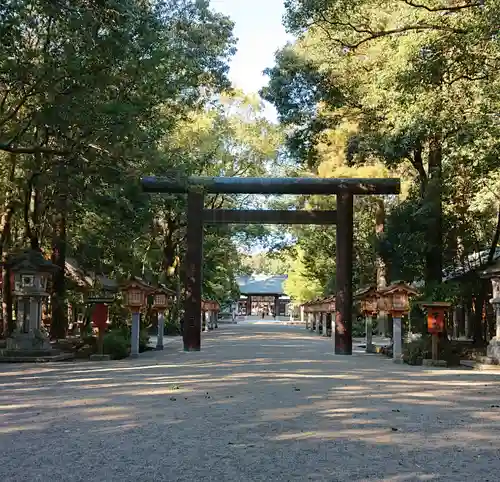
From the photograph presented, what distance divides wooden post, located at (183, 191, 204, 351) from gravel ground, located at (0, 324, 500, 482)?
237 inches

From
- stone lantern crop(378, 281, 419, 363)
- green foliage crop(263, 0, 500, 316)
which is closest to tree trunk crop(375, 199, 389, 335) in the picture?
green foliage crop(263, 0, 500, 316)

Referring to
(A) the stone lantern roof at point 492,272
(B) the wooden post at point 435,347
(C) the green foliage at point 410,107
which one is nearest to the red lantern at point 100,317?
(C) the green foliage at point 410,107

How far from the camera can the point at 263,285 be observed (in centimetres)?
7506

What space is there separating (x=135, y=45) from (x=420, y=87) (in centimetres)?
570

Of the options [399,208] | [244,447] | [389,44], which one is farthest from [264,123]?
[244,447]

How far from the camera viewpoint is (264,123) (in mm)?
31812

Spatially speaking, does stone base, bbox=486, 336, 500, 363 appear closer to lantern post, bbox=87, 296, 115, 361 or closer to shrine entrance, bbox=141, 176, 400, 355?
shrine entrance, bbox=141, 176, 400, 355

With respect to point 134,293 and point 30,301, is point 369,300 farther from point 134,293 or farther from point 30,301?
point 30,301

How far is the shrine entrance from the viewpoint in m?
18.0

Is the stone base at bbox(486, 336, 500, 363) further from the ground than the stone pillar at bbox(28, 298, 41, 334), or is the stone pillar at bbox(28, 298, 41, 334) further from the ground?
the stone pillar at bbox(28, 298, 41, 334)

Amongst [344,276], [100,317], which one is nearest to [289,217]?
[344,276]

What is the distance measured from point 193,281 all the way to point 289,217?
11.2 ft

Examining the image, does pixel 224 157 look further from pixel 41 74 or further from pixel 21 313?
pixel 41 74

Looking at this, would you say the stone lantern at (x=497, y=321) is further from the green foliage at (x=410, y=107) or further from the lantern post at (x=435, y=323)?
the green foliage at (x=410, y=107)
